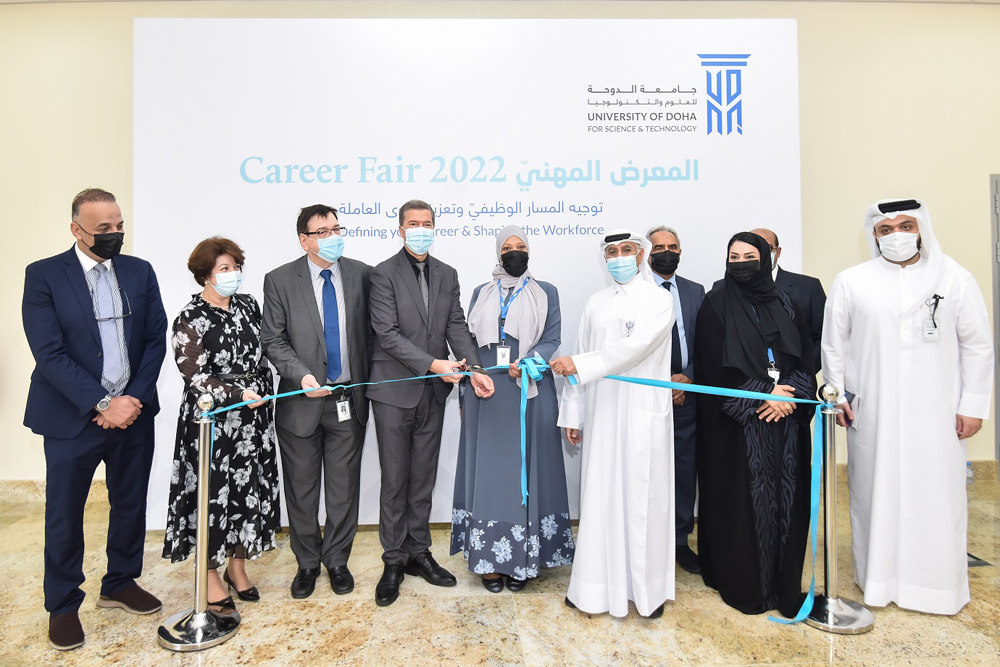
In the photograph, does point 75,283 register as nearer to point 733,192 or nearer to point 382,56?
point 382,56

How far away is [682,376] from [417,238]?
1640mm

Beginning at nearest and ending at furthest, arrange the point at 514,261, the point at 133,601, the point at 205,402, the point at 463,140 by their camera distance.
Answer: the point at 205,402 → the point at 133,601 → the point at 514,261 → the point at 463,140

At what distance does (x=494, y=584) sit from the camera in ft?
9.80

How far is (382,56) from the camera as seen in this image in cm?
383

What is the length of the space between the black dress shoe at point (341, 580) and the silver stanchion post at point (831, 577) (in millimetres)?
2203

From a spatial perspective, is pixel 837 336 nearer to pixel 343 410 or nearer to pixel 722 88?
pixel 722 88

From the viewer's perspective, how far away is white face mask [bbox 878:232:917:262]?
9.01ft

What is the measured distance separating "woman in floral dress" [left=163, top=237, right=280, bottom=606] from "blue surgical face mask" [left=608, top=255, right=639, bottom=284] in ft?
5.73

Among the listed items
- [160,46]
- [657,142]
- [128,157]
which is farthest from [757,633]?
[128,157]

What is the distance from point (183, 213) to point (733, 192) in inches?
141

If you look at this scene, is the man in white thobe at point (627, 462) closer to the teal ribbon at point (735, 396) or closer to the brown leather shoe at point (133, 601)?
the teal ribbon at point (735, 396)

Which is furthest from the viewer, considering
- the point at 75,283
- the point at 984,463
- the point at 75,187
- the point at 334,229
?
the point at 984,463

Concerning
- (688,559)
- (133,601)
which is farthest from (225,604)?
(688,559)

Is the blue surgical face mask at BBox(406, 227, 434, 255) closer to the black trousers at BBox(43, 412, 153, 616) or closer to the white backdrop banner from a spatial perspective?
the white backdrop banner
